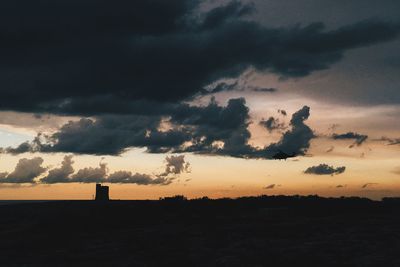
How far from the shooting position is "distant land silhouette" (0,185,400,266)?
27.9 m

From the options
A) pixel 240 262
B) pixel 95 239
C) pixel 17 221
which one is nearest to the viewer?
pixel 240 262

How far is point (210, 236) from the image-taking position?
3503 centimetres

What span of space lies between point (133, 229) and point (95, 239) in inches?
183

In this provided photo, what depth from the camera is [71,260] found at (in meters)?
30.4

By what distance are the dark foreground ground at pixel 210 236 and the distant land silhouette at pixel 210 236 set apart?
0.06m

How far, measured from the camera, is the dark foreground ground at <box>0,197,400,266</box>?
91.4 feet

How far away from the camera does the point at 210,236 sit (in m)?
35.0

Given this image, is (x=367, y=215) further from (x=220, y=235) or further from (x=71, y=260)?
(x=71, y=260)

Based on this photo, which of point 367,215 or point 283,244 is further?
point 367,215

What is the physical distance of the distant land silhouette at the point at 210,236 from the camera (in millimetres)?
27859

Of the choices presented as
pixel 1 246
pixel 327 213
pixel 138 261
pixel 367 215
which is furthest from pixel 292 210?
pixel 1 246

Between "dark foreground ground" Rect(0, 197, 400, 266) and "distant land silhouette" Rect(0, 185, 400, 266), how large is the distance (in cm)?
6

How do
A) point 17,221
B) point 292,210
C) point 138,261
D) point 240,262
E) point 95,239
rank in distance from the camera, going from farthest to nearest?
1. point 17,221
2. point 292,210
3. point 95,239
4. point 138,261
5. point 240,262

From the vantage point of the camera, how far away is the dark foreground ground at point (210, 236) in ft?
91.4
